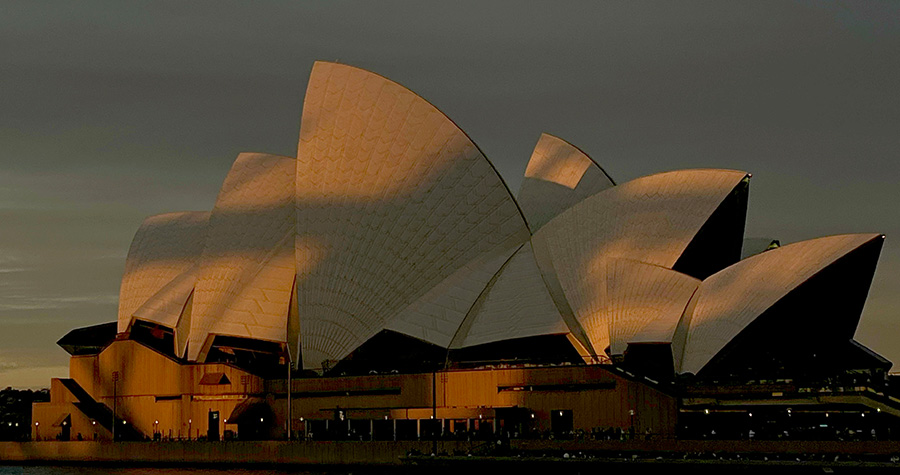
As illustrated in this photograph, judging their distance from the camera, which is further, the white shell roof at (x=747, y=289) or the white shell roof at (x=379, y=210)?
the white shell roof at (x=379, y=210)

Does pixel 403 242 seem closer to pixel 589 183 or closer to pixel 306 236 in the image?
pixel 306 236

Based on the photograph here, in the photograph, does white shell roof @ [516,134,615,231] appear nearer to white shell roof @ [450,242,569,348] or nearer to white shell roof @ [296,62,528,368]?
white shell roof @ [296,62,528,368]

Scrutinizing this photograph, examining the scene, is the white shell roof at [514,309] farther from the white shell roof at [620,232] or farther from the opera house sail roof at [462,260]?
the white shell roof at [620,232]

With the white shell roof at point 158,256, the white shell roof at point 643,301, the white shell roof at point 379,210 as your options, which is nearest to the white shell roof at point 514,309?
the white shell roof at point 379,210

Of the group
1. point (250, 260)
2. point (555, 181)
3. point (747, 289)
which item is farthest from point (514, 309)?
point (250, 260)

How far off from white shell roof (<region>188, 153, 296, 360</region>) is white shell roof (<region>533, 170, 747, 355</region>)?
14057mm

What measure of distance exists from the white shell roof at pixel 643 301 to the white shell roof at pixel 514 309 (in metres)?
2.73

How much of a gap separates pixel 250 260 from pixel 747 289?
85.0 feet

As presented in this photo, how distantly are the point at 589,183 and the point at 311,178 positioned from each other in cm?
1523

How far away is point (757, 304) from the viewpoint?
4997cm

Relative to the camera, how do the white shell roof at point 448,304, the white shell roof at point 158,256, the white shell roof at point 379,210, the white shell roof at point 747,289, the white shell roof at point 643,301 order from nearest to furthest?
the white shell roof at point 747,289, the white shell roof at point 643,301, the white shell roof at point 448,304, the white shell roof at point 379,210, the white shell roof at point 158,256

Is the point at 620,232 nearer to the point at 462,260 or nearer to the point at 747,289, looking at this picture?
the point at 747,289

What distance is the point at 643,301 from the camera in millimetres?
52875

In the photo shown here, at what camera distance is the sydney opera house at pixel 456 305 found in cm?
5262
